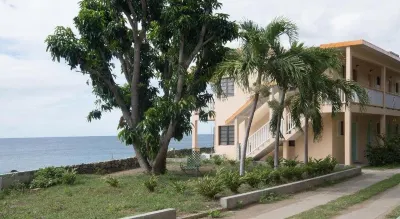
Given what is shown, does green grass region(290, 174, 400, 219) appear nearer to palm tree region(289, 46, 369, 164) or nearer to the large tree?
palm tree region(289, 46, 369, 164)

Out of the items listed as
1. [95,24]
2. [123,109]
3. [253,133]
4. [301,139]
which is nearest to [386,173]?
[301,139]

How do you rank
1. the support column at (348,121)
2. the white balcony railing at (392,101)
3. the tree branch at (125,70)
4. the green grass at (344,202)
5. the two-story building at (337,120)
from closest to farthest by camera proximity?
the green grass at (344,202)
the tree branch at (125,70)
the support column at (348,121)
the two-story building at (337,120)
the white balcony railing at (392,101)

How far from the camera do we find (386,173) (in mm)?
18266

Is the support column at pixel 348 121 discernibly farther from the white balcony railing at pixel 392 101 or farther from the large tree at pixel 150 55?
the large tree at pixel 150 55

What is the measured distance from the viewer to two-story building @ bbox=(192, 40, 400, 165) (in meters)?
20.2

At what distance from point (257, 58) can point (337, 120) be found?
1041cm

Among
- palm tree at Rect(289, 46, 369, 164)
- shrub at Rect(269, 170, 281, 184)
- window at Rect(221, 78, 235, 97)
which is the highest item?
window at Rect(221, 78, 235, 97)

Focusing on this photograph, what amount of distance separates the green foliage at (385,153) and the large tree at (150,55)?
9148 millimetres

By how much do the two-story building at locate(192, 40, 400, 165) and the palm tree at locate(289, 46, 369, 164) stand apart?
3.00 m

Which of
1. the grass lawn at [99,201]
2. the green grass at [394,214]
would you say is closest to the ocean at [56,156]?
the grass lawn at [99,201]

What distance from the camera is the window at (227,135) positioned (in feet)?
80.5

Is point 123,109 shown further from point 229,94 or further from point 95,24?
point 229,94

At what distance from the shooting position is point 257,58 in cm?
1318

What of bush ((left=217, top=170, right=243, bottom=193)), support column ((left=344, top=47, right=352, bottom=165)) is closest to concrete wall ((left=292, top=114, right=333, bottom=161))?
support column ((left=344, top=47, right=352, bottom=165))
